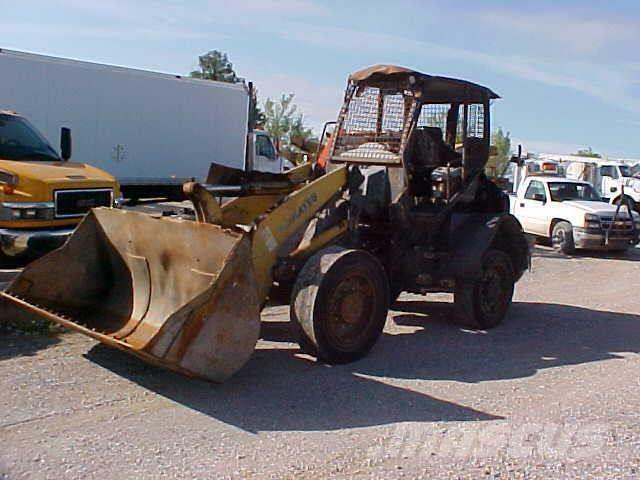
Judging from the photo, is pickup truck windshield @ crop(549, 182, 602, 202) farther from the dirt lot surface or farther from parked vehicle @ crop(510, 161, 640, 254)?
the dirt lot surface

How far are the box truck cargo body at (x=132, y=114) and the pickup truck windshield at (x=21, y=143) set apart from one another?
23.4 ft

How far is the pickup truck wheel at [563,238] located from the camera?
18500mm

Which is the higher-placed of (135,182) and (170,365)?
A: (135,182)

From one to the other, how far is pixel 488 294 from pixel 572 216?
9910mm

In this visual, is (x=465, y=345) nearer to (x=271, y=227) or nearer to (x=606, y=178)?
(x=271, y=227)

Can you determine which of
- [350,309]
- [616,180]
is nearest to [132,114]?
[350,309]

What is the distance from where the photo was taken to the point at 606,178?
28.3 metres

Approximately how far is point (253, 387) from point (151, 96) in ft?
48.9

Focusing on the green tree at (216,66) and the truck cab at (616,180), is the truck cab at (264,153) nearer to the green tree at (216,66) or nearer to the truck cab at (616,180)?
the truck cab at (616,180)

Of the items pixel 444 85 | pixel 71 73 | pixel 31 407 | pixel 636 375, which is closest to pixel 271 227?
pixel 31 407

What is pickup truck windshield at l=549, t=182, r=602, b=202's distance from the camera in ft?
64.5

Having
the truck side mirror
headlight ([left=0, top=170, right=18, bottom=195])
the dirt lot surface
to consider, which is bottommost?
the dirt lot surface

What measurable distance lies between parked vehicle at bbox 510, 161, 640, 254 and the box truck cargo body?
7892 mm

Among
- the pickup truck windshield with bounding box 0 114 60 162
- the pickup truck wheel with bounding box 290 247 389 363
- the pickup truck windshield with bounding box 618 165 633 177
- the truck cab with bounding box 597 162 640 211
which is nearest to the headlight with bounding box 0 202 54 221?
the pickup truck windshield with bounding box 0 114 60 162
